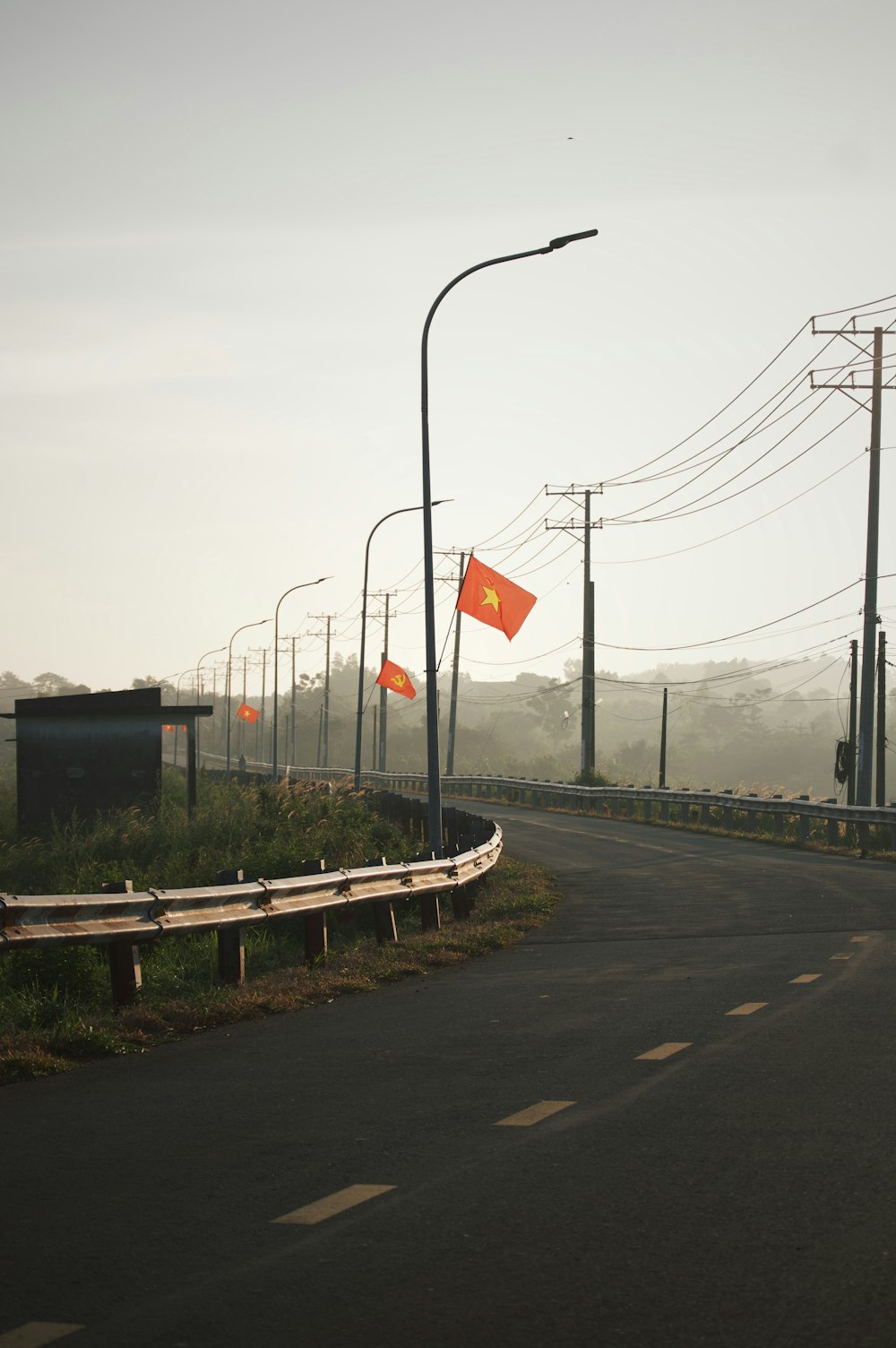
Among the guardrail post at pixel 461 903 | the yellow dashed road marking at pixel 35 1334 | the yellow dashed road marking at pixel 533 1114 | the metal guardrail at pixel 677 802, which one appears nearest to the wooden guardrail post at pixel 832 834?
the metal guardrail at pixel 677 802

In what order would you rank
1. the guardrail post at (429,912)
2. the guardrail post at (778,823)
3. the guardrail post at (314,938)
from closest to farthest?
the guardrail post at (314,938) → the guardrail post at (429,912) → the guardrail post at (778,823)

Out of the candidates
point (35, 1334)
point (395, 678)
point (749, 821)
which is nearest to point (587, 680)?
point (395, 678)

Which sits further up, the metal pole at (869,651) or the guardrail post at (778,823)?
the metal pole at (869,651)

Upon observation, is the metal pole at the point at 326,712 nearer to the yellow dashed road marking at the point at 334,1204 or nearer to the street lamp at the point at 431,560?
the street lamp at the point at 431,560

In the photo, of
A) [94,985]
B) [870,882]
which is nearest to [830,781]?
[870,882]

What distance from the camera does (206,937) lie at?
658 inches

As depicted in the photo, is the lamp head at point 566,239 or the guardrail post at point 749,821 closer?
the lamp head at point 566,239

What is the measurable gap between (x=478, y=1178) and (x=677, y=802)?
34.7 m

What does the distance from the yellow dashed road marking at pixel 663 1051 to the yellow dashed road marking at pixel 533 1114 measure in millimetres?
1216

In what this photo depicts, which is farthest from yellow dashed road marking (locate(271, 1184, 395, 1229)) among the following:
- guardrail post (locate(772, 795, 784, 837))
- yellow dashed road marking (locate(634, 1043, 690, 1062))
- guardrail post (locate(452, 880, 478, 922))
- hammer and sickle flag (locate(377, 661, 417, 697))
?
hammer and sickle flag (locate(377, 661, 417, 697))

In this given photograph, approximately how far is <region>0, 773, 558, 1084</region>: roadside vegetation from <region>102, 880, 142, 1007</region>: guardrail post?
19 centimetres

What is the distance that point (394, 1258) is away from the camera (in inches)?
187

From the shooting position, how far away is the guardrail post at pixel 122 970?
10.4 metres

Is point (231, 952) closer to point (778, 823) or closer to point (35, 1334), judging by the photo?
point (35, 1334)
